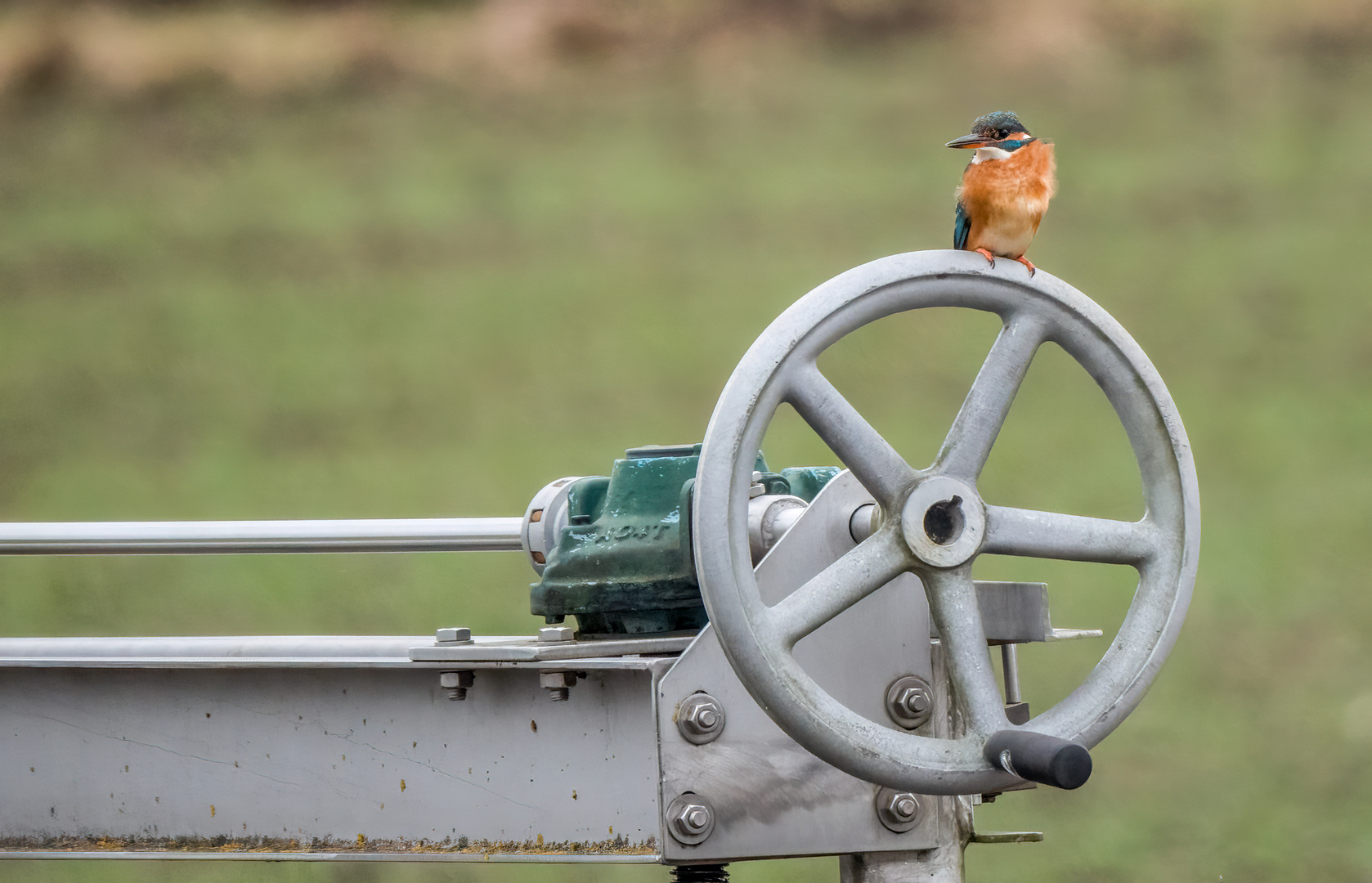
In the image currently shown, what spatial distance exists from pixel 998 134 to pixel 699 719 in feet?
1.76

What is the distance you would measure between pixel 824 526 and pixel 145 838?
0.74m

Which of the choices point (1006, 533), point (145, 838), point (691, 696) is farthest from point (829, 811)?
point (145, 838)

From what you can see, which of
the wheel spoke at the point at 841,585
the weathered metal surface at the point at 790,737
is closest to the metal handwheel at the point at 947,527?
the wheel spoke at the point at 841,585

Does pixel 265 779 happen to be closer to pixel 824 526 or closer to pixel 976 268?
pixel 824 526

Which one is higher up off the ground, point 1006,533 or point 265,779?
point 1006,533

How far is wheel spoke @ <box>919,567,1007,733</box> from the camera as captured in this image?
1.02 m

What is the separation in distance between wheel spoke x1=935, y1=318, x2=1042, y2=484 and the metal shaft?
0.54 metres

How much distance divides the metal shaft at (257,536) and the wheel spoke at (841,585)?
Result: 1.60 ft

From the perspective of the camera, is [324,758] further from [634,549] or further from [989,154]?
[989,154]

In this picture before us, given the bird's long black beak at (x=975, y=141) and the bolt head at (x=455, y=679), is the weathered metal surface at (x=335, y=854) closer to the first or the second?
the bolt head at (x=455, y=679)

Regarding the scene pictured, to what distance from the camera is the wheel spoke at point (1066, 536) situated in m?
1.02

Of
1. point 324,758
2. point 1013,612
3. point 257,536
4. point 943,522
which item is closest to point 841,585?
point 943,522

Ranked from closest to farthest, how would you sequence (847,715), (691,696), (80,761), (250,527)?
(847,715), (691,696), (80,761), (250,527)

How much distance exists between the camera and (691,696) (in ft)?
3.53
